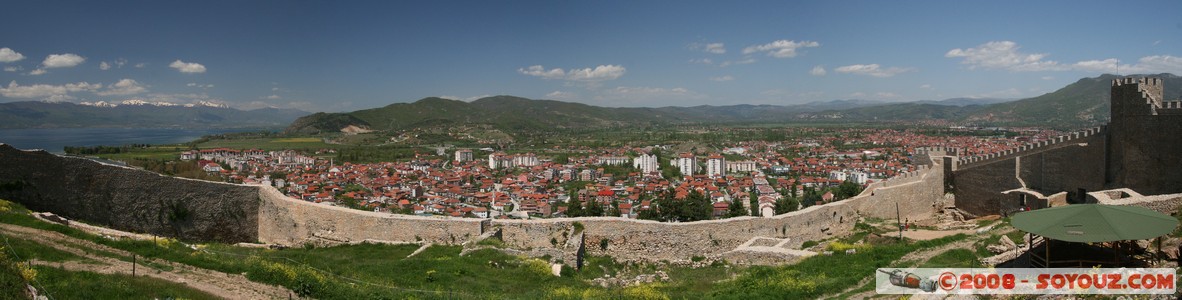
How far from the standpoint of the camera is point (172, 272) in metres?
9.34

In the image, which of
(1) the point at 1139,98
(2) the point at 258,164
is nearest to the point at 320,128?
(2) the point at 258,164

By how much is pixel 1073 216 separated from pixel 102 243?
15347mm

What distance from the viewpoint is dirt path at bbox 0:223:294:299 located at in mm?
8562

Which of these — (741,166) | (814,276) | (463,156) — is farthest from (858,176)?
(463,156)

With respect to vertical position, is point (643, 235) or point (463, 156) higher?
point (643, 235)

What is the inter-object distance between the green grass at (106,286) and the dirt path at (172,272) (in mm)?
349

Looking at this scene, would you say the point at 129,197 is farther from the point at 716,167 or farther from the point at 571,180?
the point at 716,167

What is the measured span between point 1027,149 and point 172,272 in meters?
20.5

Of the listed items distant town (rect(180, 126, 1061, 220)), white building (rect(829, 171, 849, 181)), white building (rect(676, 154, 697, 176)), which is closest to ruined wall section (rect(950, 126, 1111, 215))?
distant town (rect(180, 126, 1061, 220))

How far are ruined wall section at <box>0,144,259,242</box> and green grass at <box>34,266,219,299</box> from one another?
7.74 metres

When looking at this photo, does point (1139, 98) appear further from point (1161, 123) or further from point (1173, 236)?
point (1173, 236)

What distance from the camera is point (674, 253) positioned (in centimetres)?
1462

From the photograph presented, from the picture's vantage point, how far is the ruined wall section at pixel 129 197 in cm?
1461

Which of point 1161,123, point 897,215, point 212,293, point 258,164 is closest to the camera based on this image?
point 212,293
